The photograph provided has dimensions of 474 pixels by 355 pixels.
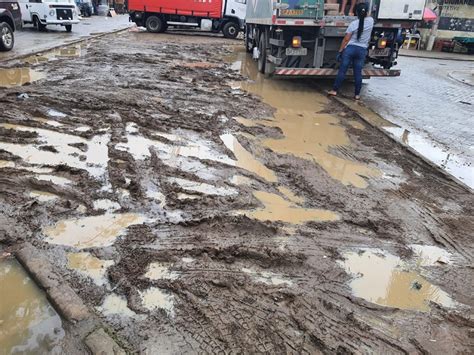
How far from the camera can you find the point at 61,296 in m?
2.81

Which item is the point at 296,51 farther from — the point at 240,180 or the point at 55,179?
the point at 55,179

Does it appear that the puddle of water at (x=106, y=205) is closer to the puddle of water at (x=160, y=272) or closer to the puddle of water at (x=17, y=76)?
the puddle of water at (x=160, y=272)

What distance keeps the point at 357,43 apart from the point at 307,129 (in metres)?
2.98

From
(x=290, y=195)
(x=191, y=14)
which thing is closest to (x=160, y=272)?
(x=290, y=195)

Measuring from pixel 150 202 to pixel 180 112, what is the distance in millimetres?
3378

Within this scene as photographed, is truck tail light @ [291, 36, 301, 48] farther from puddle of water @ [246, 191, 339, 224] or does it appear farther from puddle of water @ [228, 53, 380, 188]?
puddle of water @ [246, 191, 339, 224]

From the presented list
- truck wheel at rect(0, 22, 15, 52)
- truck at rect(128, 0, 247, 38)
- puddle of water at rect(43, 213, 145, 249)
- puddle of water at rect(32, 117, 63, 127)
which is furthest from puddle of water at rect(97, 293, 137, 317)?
truck at rect(128, 0, 247, 38)

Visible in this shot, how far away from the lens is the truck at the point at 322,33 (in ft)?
29.6

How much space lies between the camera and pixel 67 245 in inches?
135

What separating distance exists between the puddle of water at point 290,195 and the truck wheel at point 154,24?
70.4 ft

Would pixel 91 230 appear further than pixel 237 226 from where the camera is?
No

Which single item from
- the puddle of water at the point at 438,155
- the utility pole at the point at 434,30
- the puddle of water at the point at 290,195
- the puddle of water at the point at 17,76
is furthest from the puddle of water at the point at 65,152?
the utility pole at the point at 434,30

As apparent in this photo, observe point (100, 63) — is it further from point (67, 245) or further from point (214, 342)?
point (214, 342)

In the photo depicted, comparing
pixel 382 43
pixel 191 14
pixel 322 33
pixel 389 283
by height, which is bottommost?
pixel 389 283
